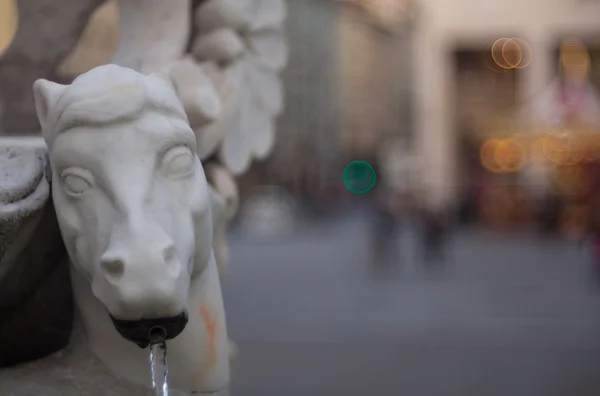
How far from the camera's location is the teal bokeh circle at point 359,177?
131 ft

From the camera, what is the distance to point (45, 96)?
1792 millimetres

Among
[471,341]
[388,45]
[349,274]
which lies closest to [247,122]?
[471,341]

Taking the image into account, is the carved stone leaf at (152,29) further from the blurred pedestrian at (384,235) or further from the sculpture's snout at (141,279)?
the blurred pedestrian at (384,235)

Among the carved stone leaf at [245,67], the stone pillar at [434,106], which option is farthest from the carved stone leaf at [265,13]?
the stone pillar at [434,106]

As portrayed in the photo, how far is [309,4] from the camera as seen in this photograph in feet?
116

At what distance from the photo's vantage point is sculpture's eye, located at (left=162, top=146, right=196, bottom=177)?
173 centimetres

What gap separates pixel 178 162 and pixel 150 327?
31 centimetres

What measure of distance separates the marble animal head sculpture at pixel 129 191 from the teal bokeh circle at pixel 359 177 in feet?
124

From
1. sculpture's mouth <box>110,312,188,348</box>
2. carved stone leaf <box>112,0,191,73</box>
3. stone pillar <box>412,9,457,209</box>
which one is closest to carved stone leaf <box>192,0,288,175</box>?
carved stone leaf <box>112,0,191,73</box>

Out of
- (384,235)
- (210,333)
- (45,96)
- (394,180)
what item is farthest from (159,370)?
(394,180)

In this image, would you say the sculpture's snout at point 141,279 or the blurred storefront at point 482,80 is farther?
the blurred storefront at point 482,80

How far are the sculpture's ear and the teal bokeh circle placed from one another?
37643 mm

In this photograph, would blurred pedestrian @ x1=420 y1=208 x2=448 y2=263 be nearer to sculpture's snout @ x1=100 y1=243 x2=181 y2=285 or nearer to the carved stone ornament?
the carved stone ornament

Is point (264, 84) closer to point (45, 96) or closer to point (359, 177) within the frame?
point (45, 96)
